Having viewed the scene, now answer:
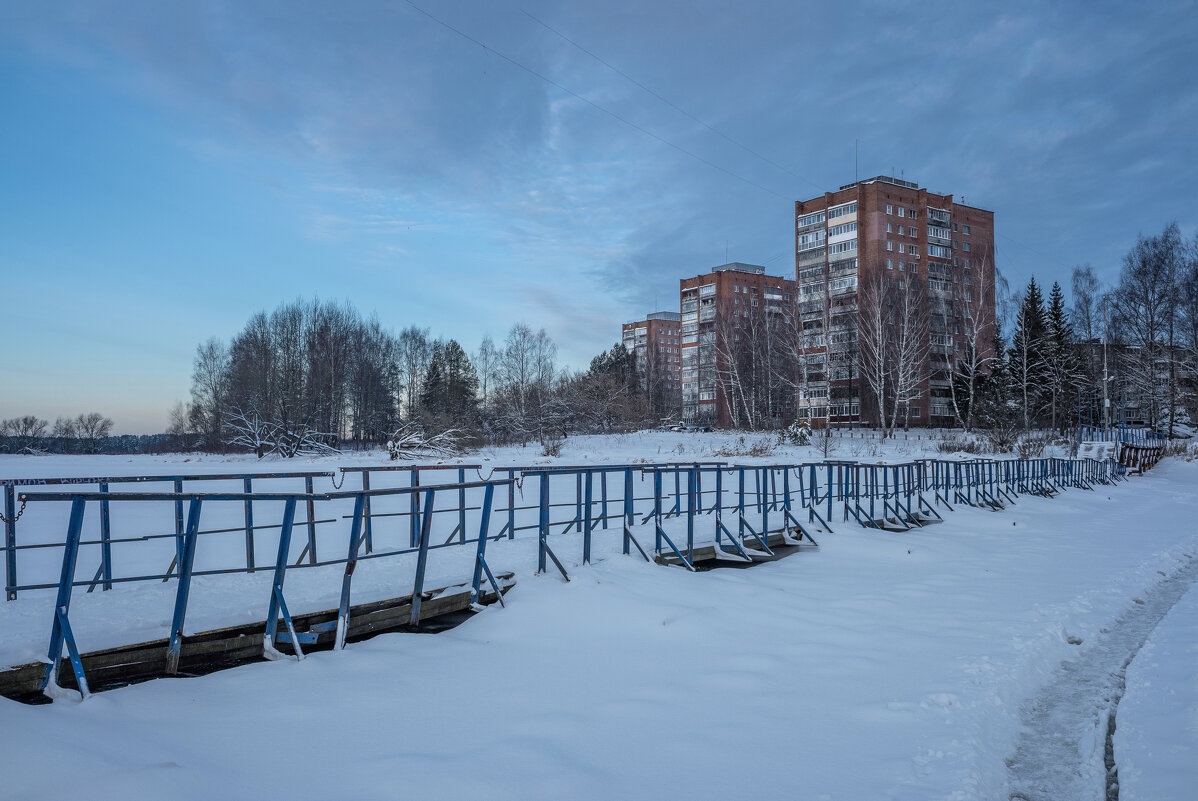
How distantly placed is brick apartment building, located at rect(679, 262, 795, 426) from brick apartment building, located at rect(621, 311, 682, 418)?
2.45 metres

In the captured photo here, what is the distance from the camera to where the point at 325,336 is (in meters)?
52.4

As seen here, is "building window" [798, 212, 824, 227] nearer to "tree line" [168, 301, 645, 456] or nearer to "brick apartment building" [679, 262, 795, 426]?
"brick apartment building" [679, 262, 795, 426]

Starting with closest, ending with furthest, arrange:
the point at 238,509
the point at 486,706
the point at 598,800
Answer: the point at 598,800 < the point at 486,706 < the point at 238,509

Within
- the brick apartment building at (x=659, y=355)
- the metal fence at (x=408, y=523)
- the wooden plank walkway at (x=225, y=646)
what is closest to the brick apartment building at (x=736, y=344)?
the brick apartment building at (x=659, y=355)

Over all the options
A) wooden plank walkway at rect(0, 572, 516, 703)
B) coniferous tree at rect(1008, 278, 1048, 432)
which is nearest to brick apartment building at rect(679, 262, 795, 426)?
coniferous tree at rect(1008, 278, 1048, 432)

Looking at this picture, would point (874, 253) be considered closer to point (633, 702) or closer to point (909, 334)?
point (909, 334)

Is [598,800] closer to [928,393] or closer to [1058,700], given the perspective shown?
[1058,700]

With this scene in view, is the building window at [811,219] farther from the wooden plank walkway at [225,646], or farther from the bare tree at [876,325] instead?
the wooden plank walkway at [225,646]

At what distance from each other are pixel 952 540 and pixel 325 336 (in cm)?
4740

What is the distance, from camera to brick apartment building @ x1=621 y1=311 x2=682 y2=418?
80.6 metres

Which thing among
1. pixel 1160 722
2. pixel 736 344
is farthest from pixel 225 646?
pixel 736 344

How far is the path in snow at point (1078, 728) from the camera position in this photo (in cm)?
399

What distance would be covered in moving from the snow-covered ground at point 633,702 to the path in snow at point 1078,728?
0.28ft

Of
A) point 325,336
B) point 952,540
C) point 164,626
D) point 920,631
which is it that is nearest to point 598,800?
point 164,626
